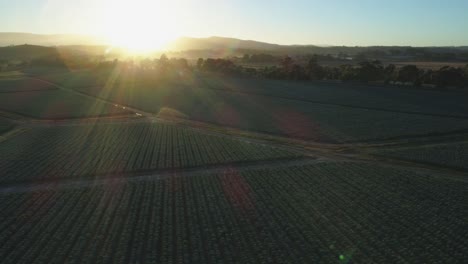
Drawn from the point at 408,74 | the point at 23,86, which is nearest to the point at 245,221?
the point at 408,74

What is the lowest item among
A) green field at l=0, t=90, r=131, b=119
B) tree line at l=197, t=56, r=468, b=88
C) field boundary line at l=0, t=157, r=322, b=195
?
green field at l=0, t=90, r=131, b=119

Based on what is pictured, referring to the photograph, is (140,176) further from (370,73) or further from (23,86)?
(23,86)

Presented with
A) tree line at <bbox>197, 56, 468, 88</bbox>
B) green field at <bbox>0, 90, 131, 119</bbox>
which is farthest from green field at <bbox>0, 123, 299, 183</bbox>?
tree line at <bbox>197, 56, 468, 88</bbox>

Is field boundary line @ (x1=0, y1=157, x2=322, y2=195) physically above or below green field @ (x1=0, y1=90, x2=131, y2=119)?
above

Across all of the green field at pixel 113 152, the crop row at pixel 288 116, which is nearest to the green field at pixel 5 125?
the green field at pixel 113 152

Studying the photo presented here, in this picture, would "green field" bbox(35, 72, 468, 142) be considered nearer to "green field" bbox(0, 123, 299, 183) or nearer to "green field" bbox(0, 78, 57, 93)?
"green field" bbox(0, 78, 57, 93)

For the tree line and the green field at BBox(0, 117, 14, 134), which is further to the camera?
the tree line
